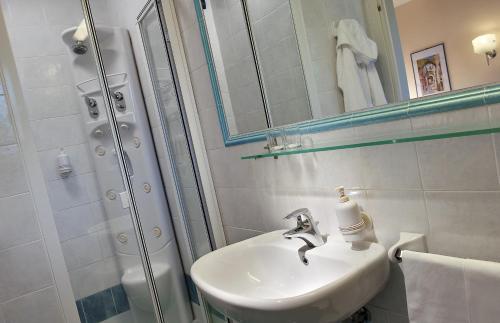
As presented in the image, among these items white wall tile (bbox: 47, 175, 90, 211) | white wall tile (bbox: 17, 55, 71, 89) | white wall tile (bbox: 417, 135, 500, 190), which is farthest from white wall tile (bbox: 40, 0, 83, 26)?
white wall tile (bbox: 417, 135, 500, 190)

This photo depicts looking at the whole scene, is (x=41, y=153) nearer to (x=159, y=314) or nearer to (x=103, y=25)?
(x=103, y=25)

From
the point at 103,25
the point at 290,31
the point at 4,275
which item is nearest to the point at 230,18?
the point at 290,31

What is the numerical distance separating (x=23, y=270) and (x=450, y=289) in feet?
4.84

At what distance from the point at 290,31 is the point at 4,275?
1.41 meters

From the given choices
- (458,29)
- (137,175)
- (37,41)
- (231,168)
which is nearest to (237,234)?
(231,168)

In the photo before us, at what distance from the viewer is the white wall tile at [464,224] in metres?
0.75

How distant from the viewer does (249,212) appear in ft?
4.78

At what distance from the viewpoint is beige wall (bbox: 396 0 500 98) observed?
706 mm

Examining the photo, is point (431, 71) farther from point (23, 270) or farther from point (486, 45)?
point (23, 270)

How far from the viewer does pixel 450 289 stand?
74 cm

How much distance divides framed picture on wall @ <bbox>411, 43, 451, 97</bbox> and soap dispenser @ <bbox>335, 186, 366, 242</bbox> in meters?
0.33

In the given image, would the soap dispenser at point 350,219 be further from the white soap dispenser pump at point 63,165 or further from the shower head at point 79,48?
the shower head at point 79,48

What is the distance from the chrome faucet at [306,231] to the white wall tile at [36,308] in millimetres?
1018

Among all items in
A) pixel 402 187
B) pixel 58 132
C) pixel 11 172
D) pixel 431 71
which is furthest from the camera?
pixel 58 132
